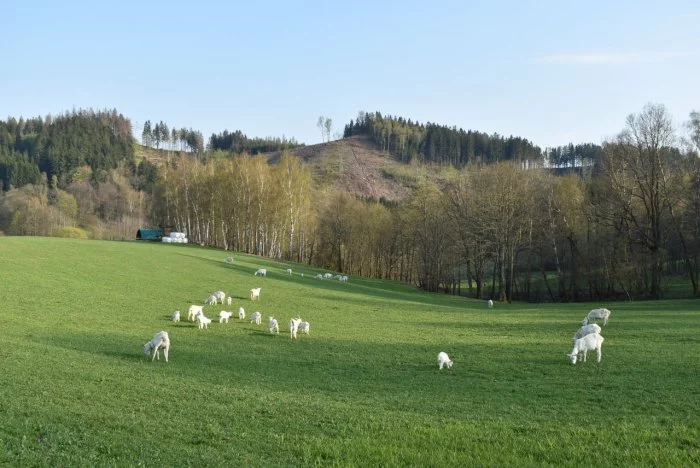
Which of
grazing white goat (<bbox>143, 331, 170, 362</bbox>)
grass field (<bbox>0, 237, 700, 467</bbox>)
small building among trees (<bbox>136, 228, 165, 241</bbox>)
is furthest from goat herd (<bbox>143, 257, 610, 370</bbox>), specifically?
A: small building among trees (<bbox>136, 228, 165, 241</bbox>)

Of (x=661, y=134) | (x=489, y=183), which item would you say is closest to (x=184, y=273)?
(x=489, y=183)

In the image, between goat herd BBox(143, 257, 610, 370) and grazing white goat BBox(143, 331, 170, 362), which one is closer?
grazing white goat BBox(143, 331, 170, 362)

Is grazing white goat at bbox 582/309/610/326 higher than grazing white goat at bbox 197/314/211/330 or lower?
higher

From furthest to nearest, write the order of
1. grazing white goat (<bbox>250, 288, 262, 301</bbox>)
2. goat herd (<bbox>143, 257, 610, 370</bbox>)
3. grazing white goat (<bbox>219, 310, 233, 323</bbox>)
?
grazing white goat (<bbox>250, 288, 262, 301</bbox>) → grazing white goat (<bbox>219, 310, 233, 323</bbox>) → goat herd (<bbox>143, 257, 610, 370</bbox>)

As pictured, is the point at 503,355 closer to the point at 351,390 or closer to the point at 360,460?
the point at 351,390

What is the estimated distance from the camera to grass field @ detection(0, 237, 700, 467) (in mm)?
10351

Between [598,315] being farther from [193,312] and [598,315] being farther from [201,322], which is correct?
[193,312]

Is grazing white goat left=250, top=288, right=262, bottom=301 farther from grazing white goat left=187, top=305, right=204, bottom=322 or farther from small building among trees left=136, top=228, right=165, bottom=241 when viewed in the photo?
small building among trees left=136, top=228, right=165, bottom=241

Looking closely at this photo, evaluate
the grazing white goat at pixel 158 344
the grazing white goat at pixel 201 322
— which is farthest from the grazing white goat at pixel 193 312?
the grazing white goat at pixel 158 344

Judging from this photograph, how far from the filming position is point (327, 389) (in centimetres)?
1767

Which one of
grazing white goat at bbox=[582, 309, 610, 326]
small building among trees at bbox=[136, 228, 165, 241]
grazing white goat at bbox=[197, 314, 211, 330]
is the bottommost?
grazing white goat at bbox=[197, 314, 211, 330]

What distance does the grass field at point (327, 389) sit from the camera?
10.4 meters

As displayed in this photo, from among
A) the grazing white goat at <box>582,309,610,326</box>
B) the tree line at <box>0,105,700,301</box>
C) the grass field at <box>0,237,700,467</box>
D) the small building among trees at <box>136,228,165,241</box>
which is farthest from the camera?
the small building among trees at <box>136,228,165,241</box>

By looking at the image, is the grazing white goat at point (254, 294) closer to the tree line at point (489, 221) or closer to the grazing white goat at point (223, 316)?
the grazing white goat at point (223, 316)
